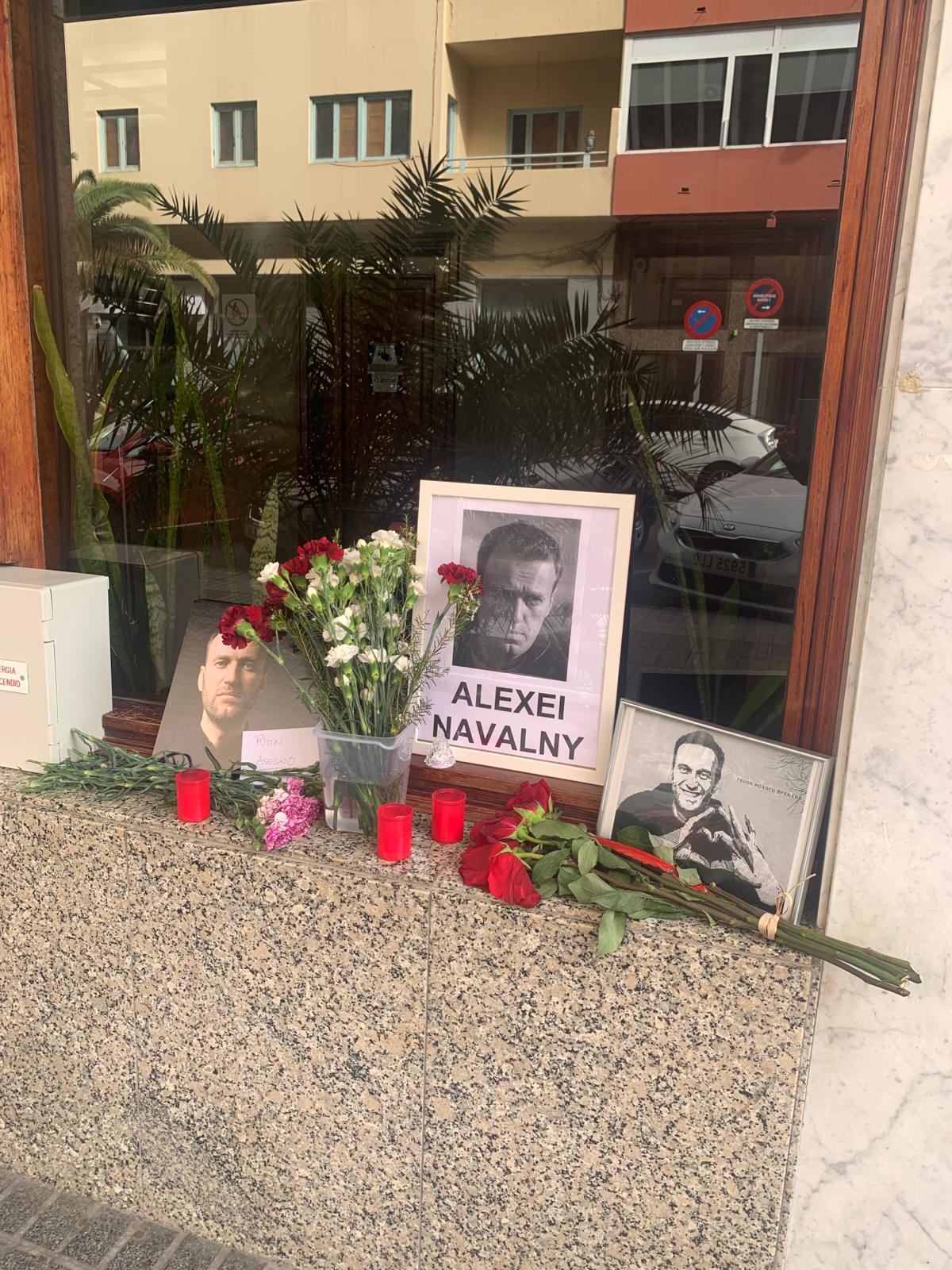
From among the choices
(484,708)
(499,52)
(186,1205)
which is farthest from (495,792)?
(499,52)

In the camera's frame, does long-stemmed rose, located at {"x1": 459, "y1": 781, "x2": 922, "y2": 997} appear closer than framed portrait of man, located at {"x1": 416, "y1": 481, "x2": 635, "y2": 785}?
Yes

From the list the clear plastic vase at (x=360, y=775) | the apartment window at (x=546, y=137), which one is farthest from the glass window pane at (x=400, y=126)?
the clear plastic vase at (x=360, y=775)

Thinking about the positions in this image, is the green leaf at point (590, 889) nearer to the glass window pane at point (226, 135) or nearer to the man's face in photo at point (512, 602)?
the man's face in photo at point (512, 602)

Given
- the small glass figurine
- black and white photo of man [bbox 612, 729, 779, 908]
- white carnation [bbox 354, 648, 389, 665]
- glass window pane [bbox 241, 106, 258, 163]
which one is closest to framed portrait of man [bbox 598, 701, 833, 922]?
black and white photo of man [bbox 612, 729, 779, 908]

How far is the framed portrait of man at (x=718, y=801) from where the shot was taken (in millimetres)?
1552

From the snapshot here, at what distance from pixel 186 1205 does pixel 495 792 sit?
43.8 inches

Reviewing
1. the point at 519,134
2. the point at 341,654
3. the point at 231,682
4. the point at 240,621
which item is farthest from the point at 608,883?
the point at 519,134

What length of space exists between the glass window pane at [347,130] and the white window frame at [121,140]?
22.5 inches

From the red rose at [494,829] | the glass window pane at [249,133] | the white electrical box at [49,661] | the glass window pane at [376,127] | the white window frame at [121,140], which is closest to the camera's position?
the red rose at [494,829]

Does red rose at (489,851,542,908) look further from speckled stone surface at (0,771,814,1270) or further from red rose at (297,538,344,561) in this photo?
red rose at (297,538,344,561)

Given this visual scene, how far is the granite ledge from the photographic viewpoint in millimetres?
1510

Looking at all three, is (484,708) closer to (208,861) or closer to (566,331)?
(208,861)

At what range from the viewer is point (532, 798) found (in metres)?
1.71

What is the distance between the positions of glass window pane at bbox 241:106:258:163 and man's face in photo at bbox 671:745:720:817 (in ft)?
5.66
